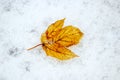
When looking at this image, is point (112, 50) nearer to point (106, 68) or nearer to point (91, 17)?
point (106, 68)

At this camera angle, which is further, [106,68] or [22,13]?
[22,13]

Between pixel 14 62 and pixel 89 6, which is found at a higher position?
pixel 89 6

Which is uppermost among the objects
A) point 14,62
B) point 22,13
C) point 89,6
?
point 89,6

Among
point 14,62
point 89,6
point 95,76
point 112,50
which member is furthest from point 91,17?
point 14,62
